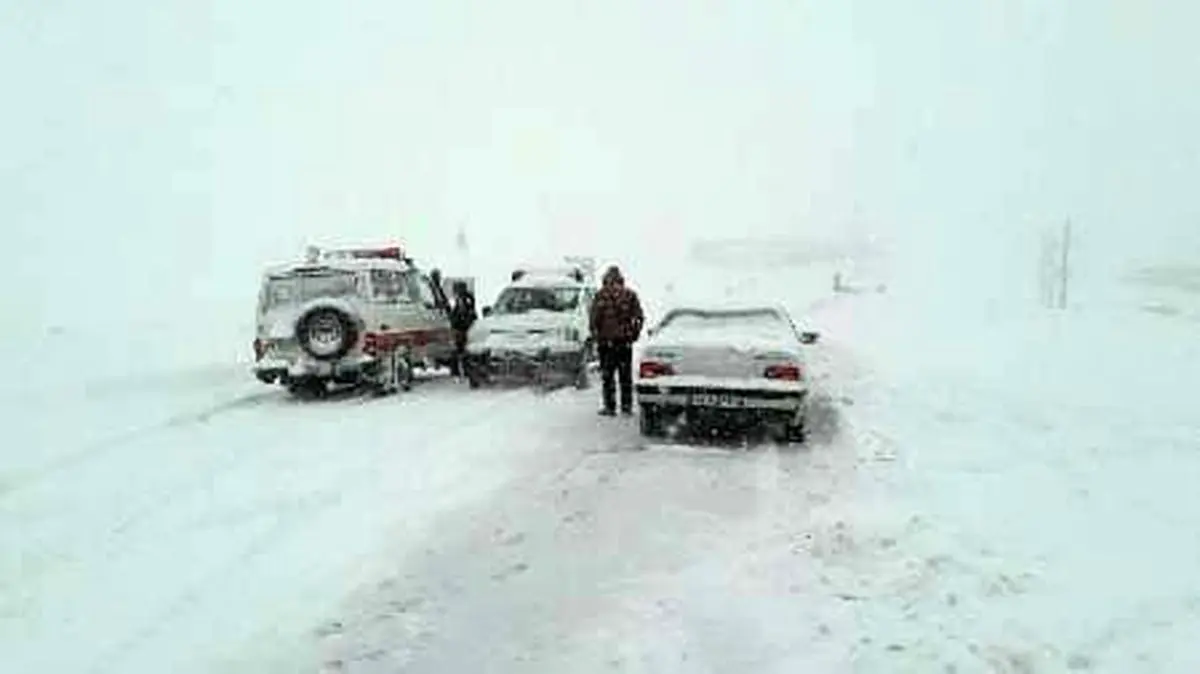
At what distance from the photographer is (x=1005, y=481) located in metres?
10.7

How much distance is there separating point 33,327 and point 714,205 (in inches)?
5707

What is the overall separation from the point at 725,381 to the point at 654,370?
2.39ft

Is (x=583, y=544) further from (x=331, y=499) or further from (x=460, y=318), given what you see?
(x=460, y=318)

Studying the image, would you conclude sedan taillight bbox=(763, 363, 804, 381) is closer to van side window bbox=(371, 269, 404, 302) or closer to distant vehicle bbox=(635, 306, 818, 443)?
distant vehicle bbox=(635, 306, 818, 443)

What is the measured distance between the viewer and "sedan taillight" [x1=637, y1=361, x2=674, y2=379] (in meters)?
12.4

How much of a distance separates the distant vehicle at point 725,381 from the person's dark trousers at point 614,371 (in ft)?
5.09

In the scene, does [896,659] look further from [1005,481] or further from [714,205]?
[714,205]

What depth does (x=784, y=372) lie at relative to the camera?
12211 mm

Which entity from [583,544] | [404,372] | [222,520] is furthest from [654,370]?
[404,372]

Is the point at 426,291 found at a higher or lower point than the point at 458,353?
higher

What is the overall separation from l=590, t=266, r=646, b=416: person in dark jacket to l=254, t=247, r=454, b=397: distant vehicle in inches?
142

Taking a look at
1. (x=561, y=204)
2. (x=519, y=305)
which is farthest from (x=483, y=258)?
(x=519, y=305)

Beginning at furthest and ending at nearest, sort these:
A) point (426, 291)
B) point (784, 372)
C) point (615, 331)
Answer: point (426, 291) < point (615, 331) < point (784, 372)

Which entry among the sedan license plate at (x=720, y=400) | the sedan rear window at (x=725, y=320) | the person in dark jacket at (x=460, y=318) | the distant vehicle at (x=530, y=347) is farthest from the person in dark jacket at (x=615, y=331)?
the person in dark jacket at (x=460, y=318)
